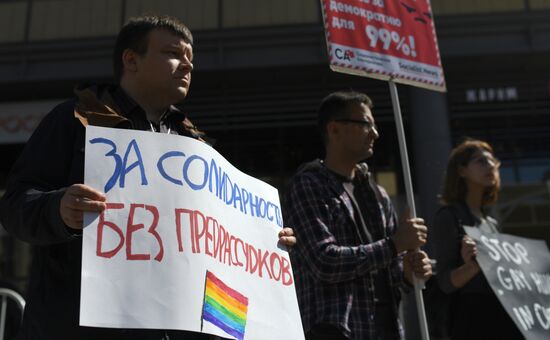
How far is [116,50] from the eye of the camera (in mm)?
2143

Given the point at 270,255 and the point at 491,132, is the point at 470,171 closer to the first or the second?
the point at 270,255

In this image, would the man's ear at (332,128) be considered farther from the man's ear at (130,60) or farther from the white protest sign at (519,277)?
the man's ear at (130,60)

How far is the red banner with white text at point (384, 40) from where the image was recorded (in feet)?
9.90

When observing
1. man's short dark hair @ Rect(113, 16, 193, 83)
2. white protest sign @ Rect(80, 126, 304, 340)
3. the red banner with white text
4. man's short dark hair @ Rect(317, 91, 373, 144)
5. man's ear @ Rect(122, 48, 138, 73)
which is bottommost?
white protest sign @ Rect(80, 126, 304, 340)

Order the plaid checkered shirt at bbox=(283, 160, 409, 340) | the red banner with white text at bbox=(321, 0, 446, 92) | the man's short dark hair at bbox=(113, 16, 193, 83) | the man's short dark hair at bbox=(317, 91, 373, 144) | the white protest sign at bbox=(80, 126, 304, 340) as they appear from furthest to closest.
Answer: the man's short dark hair at bbox=(317, 91, 373, 144) < the red banner with white text at bbox=(321, 0, 446, 92) < the plaid checkered shirt at bbox=(283, 160, 409, 340) < the man's short dark hair at bbox=(113, 16, 193, 83) < the white protest sign at bbox=(80, 126, 304, 340)

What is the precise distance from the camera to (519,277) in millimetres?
3234

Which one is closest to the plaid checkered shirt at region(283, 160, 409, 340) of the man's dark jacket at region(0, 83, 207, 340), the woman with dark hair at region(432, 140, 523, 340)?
the woman with dark hair at region(432, 140, 523, 340)

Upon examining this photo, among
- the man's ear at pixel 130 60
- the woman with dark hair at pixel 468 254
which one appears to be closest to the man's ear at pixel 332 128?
the woman with dark hair at pixel 468 254

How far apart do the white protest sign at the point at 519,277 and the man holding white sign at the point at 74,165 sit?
142 centimetres

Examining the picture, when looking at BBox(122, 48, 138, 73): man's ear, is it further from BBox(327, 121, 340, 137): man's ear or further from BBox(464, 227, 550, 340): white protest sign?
BBox(464, 227, 550, 340): white protest sign

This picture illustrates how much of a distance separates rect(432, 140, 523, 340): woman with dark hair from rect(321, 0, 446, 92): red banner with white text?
25.1 inches

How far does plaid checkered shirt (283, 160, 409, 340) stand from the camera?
102 inches

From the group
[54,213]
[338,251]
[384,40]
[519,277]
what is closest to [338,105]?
[384,40]

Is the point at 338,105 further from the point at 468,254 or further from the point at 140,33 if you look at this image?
the point at 140,33
